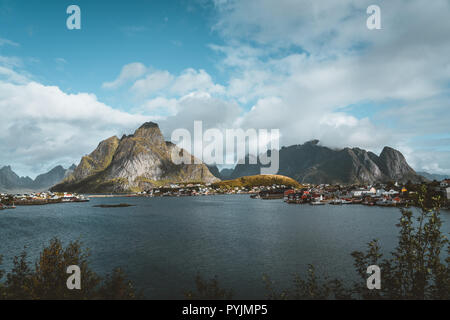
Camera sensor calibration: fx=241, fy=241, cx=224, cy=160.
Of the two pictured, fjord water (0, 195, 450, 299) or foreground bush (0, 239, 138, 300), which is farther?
fjord water (0, 195, 450, 299)

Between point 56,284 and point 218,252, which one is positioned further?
point 218,252

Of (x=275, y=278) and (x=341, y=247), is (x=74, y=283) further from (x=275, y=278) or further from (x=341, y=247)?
(x=341, y=247)

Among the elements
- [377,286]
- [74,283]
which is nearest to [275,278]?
[377,286]

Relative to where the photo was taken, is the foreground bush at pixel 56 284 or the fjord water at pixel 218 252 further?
the fjord water at pixel 218 252

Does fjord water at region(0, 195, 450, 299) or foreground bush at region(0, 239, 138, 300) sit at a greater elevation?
foreground bush at region(0, 239, 138, 300)

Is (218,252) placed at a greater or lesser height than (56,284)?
lesser

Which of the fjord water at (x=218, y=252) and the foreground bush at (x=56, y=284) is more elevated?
the foreground bush at (x=56, y=284)

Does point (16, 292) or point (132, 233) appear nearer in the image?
point (16, 292)
